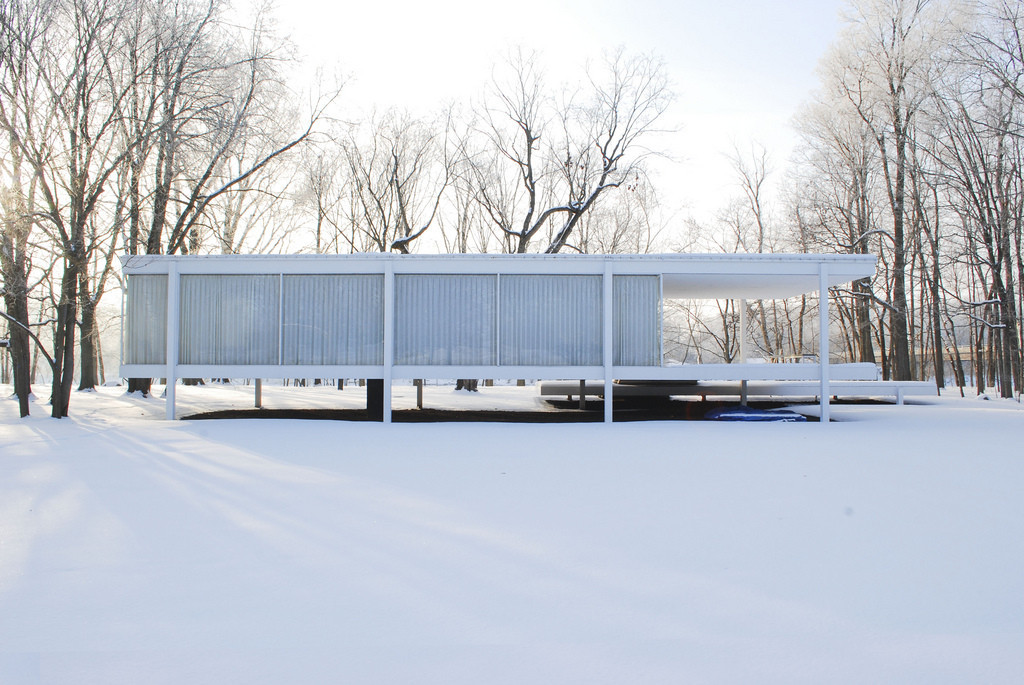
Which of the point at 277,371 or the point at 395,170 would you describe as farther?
the point at 395,170

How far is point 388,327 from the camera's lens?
34.2 ft

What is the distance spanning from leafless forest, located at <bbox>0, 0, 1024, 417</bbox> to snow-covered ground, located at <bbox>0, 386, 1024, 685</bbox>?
6.71 meters

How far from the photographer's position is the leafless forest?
1076 centimetres

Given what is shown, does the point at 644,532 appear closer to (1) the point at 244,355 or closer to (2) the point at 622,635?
(2) the point at 622,635

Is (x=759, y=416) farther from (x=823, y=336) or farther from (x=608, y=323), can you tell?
(x=608, y=323)

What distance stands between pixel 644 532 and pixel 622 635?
1512 millimetres

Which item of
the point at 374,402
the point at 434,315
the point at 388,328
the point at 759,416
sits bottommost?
the point at 759,416

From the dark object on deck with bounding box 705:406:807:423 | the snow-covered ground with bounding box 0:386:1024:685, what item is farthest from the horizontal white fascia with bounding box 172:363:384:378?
the dark object on deck with bounding box 705:406:807:423

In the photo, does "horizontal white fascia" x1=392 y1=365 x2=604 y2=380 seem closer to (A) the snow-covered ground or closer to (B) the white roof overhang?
(B) the white roof overhang

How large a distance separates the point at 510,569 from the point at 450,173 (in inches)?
892

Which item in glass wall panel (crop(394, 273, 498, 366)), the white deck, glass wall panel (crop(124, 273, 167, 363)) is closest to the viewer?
glass wall panel (crop(394, 273, 498, 366))

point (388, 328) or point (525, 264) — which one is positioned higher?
point (525, 264)

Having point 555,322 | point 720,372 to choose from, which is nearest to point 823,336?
point 720,372

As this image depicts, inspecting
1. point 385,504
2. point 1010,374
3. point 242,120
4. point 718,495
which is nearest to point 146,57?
point 242,120
